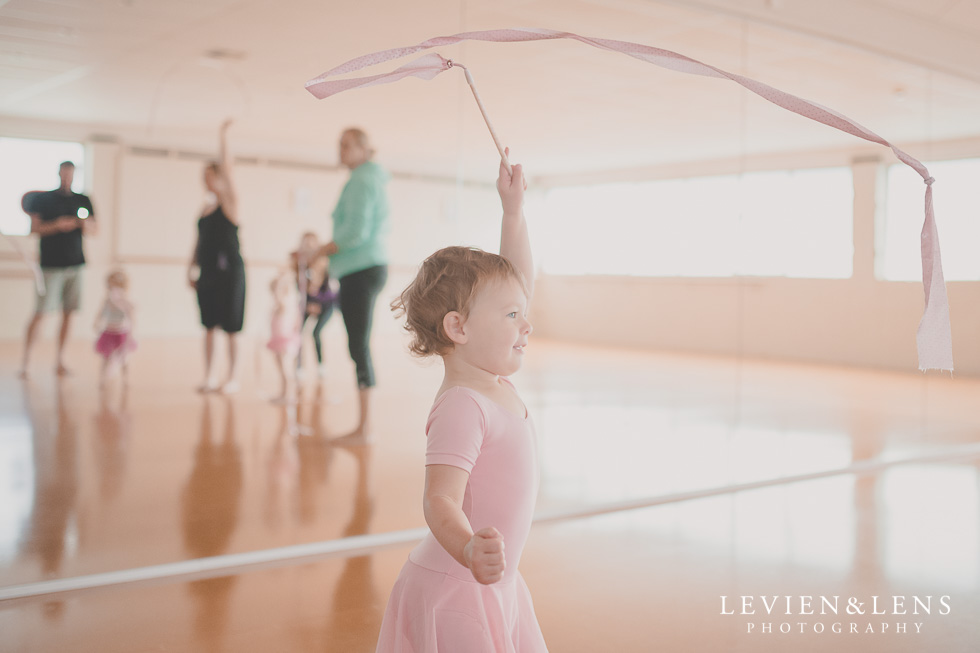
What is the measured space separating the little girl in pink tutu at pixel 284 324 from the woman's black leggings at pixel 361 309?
8.3 inches

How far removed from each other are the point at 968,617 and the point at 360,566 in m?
1.61

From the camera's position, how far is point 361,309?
11.9 ft

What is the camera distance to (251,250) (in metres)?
3.19

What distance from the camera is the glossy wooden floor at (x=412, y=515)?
2078 millimetres

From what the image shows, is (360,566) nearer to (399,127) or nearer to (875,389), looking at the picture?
(399,127)

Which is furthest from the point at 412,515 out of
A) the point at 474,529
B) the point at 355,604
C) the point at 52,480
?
the point at 474,529

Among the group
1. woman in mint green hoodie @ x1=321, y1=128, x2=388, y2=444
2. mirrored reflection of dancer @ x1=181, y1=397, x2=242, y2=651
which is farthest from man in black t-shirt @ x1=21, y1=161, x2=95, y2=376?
woman in mint green hoodie @ x1=321, y1=128, x2=388, y2=444

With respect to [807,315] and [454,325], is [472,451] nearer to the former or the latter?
[454,325]

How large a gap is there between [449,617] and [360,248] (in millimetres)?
2464

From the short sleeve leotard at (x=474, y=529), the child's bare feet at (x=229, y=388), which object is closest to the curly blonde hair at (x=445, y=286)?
the short sleeve leotard at (x=474, y=529)

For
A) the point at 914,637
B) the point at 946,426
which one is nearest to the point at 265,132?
the point at 914,637

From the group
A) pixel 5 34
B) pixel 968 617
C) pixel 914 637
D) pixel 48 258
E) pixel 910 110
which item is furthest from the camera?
pixel 910 110

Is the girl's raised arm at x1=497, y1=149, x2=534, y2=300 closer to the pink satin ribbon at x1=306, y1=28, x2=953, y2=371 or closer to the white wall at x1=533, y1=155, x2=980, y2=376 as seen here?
the pink satin ribbon at x1=306, y1=28, x2=953, y2=371

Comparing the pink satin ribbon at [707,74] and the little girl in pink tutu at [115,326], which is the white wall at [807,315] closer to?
the little girl in pink tutu at [115,326]
